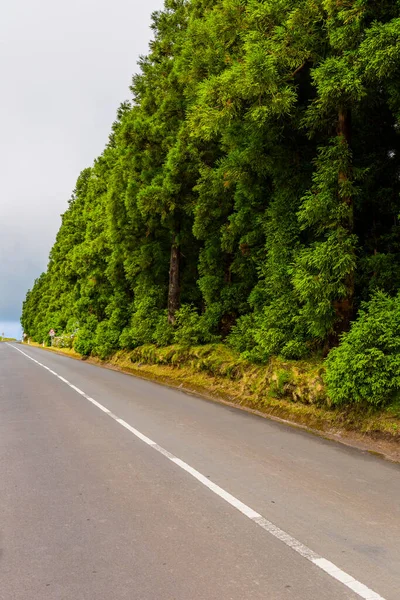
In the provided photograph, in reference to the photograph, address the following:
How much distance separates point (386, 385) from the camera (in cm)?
819

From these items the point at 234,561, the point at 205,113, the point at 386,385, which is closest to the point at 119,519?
the point at 234,561

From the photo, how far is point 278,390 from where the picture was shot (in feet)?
36.8

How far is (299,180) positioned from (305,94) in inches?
77.3

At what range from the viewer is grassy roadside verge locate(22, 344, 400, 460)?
817cm

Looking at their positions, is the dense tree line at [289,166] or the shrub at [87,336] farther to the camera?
the shrub at [87,336]

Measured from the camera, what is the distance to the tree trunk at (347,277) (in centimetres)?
984

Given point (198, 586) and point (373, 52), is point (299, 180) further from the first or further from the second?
point (198, 586)

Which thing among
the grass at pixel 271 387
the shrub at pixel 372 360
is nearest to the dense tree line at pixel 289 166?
the grass at pixel 271 387

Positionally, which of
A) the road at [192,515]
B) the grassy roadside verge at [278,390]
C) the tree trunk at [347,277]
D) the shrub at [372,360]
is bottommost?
the road at [192,515]

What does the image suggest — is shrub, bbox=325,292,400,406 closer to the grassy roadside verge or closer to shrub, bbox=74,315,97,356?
the grassy roadside verge

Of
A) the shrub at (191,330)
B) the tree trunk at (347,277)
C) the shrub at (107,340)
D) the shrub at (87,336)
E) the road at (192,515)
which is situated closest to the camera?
the road at (192,515)

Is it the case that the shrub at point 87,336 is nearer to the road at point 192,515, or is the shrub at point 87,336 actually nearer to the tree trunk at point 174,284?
the tree trunk at point 174,284

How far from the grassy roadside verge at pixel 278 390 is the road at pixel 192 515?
28.7 inches

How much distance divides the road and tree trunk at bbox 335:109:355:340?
2.64 metres
